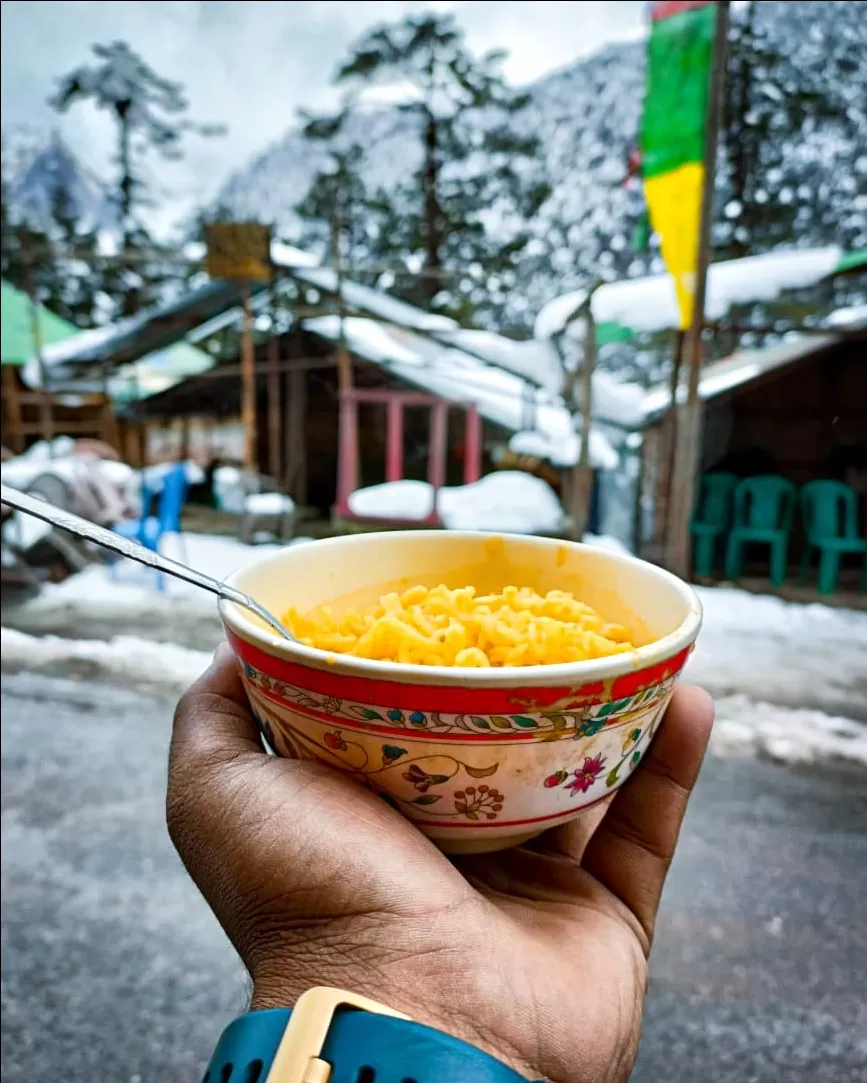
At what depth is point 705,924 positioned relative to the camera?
2.82 feet

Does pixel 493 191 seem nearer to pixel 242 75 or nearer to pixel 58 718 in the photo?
pixel 242 75

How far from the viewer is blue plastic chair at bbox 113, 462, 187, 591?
2111 millimetres

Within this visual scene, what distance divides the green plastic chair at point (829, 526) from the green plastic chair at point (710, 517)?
21 cm

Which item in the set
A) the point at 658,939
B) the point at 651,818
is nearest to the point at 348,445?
the point at 658,939

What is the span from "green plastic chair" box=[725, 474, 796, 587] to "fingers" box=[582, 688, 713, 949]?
72.4 inches

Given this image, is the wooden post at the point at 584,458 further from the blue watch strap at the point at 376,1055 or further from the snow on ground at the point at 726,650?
the blue watch strap at the point at 376,1055

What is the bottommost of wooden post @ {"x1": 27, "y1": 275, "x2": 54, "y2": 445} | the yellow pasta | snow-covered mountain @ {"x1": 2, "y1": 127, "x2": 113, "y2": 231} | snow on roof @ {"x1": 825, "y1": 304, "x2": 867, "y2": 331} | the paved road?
the paved road

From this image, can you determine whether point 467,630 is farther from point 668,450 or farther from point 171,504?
point 171,504

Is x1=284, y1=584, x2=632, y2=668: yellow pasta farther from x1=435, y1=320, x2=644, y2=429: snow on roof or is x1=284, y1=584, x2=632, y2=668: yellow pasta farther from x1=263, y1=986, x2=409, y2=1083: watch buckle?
x1=435, y1=320, x2=644, y2=429: snow on roof

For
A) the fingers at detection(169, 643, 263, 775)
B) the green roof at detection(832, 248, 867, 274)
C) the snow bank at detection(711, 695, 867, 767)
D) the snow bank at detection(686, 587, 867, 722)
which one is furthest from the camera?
the green roof at detection(832, 248, 867, 274)

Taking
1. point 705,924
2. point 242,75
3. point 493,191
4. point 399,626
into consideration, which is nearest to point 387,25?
point 242,75

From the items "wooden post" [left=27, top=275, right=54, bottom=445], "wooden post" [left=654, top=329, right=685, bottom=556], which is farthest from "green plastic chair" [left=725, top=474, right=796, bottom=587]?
"wooden post" [left=27, top=275, right=54, bottom=445]

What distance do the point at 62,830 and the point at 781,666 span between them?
3.96ft

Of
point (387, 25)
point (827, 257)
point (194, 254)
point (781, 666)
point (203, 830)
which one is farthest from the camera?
point (194, 254)
